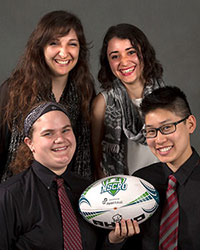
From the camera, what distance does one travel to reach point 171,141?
2.75 metres

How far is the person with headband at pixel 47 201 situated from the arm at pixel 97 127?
1.09 metres

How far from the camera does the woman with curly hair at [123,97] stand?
3.64 metres

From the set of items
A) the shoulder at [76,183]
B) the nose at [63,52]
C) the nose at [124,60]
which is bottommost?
the shoulder at [76,183]

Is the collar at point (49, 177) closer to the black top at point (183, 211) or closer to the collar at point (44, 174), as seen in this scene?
the collar at point (44, 174)

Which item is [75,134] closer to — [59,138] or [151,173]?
[151,173]

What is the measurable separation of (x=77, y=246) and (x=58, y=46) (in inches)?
55.7

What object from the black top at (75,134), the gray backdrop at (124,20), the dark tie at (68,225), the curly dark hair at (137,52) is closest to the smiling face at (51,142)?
the dark tie at (68,225)

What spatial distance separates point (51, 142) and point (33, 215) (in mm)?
382

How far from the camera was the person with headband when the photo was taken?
2.49 m

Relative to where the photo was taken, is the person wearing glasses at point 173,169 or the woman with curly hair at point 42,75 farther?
the woman with curly hair at point 42,75

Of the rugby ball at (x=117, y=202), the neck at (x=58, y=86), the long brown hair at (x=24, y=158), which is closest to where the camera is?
the rugby ball at (x=117, y=202)

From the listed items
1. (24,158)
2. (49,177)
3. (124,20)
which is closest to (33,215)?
(49,177)

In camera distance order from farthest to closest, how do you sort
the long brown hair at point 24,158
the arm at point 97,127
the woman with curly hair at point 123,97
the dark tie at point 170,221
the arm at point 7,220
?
the arm at point 97,127 → the woman with curly hair at point 123,97 → the long brown hair at point 24,158 → the dark tie at point 170,221 → the arm at point 7,220

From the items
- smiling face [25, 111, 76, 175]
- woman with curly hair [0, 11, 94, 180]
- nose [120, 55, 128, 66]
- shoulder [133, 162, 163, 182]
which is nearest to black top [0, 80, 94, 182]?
woman with curly hair [0, 11, 94, 180]
